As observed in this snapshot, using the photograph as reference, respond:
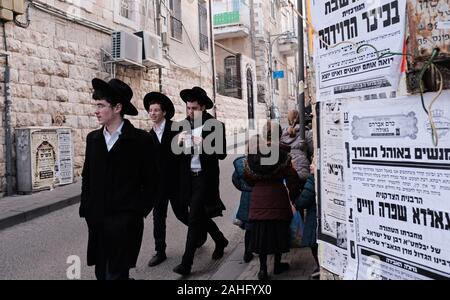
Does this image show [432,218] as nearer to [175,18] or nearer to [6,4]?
[6,4]

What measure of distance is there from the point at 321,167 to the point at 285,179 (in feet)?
4.49

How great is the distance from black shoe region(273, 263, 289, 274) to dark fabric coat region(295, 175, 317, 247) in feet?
1.20

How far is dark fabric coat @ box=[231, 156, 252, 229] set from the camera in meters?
4.12

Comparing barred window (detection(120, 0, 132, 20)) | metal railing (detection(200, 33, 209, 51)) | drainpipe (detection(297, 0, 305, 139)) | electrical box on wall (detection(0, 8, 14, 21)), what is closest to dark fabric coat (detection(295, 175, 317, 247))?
drainpipe (detection(297, 0, 305, 139))

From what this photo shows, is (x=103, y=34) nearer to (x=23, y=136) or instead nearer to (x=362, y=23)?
(x=23, y=136)

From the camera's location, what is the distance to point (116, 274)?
2.98 meters

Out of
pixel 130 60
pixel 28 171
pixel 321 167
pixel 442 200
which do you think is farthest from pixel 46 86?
pixel 442 200

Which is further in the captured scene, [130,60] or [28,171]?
[130,60]

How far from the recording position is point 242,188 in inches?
167

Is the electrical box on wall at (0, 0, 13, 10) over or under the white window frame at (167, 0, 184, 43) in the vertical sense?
under

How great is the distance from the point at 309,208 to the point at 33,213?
16.1 ft

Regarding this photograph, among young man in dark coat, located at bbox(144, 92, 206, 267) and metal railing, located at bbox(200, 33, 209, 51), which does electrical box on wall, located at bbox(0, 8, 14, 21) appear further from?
metal railing, located at bbox(200, 33, 209, 51)

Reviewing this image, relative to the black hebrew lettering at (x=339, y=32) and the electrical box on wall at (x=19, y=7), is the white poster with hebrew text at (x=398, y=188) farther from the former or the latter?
the electrical box on wall at (x=19, y=7)
